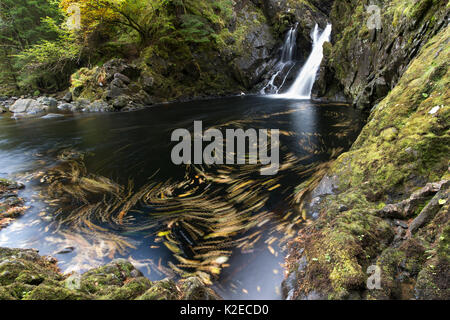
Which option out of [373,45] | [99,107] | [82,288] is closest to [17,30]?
[99,107]

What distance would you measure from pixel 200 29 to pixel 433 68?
19073 millimetres

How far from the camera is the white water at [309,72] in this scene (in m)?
16.1

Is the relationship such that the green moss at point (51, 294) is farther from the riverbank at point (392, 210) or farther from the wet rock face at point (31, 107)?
the wet rock face at point (31, 107)

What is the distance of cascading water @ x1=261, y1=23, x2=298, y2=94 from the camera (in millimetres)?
19750

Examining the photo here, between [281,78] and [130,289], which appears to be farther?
[281,78]

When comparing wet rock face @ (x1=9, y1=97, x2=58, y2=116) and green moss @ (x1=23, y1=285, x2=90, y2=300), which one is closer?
green moss @ (x1=23, y1=285, x2=90, y2=300)

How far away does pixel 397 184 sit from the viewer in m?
2.54

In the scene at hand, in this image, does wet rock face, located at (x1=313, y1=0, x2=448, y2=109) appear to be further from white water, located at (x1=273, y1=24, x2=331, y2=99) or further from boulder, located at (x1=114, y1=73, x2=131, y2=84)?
boulder, located at (x1=114, y1=73, x2=131, y2=84)

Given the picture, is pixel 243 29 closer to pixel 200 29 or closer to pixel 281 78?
pixel 200 29

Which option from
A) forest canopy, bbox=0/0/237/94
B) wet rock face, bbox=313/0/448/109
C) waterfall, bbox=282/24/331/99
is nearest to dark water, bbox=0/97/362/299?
wet rock face, bbox=313/0/448/109

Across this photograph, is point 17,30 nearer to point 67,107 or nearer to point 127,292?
point 67,107

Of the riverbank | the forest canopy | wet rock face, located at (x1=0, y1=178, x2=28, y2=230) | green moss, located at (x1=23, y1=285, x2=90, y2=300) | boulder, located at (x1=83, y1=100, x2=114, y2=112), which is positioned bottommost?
wet rock face, located at (x1=0, y1=178, x2=28, y2=230)

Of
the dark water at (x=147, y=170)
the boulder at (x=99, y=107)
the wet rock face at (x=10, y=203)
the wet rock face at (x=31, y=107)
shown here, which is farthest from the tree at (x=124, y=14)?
the wet rock face at (x=10, y=203)

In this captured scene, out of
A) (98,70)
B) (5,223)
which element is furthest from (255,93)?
(5,223)
